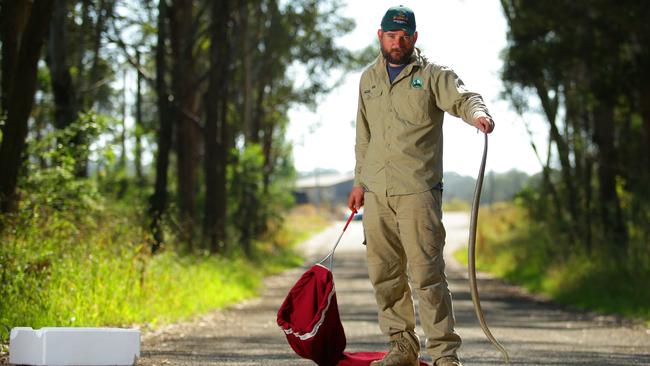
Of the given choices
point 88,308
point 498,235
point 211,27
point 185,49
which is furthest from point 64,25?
point 498,235

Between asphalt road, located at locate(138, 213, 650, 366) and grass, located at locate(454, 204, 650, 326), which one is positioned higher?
grass, located at locate(454, 204, 650, 326)

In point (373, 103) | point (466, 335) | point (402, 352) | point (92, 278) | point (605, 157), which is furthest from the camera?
point (605, 157)

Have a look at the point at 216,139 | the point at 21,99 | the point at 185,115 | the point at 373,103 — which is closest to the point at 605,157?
the point at 216,139

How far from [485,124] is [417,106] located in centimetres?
61

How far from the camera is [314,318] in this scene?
7.85 meters

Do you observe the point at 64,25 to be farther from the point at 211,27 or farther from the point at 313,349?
the point at 313,349

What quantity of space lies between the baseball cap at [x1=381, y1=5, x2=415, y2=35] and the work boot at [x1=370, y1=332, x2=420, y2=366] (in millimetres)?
1816

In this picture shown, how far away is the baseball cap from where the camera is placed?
305 inches

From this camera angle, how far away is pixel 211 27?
26.5 meters

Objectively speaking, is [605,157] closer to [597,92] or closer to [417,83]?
[597,92]

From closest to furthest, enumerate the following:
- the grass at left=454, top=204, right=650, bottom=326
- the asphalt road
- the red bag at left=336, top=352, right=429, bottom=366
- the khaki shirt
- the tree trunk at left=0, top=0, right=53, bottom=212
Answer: the khaki shirt
the red bag at left=336, top=352, right=429, bottom=366
the asphalt road
the tree trunk at left=0, top=0, right=53, bottom=212
the grass at left=454, top=204, right=650, bottom=326

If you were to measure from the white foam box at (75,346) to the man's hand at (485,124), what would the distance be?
2335mm

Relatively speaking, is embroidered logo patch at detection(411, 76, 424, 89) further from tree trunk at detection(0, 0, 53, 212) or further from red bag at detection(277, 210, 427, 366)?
tree trunk at detection(0, 0, 53, 212)

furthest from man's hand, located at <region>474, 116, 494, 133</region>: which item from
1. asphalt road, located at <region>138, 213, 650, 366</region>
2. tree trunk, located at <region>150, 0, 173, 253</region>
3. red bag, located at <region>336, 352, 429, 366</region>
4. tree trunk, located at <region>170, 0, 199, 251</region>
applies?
tree trunk, located at <region>170, 0, 199, 251</region>
